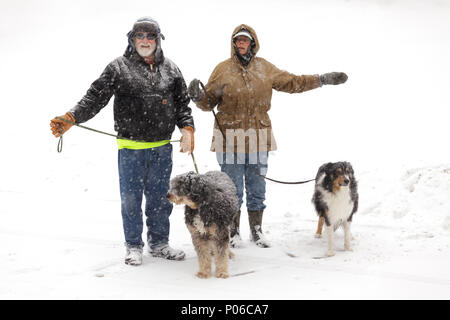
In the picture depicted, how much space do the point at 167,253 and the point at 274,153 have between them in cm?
514

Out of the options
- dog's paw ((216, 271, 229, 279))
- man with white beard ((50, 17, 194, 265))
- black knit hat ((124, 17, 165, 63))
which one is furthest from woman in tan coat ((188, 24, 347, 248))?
dog's paw ((216, 271, 229, 279))

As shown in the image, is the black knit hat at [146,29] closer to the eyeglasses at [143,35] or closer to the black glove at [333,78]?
the eyeglasses at [143,35]

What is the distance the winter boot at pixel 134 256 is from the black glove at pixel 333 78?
3.00 m

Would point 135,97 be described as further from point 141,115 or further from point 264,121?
point 264,121

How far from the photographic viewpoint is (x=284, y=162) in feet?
29.2

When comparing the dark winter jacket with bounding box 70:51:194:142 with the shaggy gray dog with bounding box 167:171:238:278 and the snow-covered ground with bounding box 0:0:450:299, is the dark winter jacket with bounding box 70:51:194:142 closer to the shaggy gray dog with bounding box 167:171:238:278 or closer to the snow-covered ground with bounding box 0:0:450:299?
the shaggy gray dog with bounding box 167:171:238:278

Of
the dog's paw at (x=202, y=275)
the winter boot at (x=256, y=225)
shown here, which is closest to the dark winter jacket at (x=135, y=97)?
the dog's paw at (x=202, y=275)

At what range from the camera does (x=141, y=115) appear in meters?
4.29

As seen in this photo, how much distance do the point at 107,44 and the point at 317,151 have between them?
9407 mm

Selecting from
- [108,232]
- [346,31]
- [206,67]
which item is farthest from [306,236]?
[346,31]

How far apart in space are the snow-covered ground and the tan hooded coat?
1.35 metres

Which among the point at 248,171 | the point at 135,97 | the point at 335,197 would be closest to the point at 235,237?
the point at 248,171
